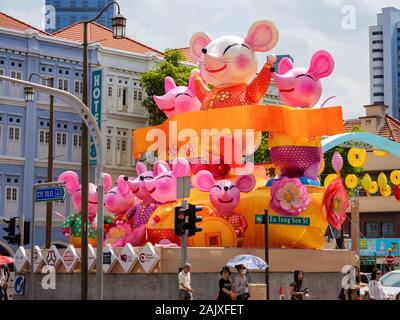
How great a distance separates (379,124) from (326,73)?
134 ft

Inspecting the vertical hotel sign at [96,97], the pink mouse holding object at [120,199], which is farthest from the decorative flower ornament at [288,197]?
the vertical hotel sign at [96,97]

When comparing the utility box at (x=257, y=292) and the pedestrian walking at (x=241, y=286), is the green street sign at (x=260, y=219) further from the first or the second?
the pedestrian walking at (x=241, y=286)

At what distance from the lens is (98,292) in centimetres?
2388

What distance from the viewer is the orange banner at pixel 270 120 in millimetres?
31047

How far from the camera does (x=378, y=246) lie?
210ft

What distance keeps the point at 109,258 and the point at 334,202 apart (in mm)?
7764

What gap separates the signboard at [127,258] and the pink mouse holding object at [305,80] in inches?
293

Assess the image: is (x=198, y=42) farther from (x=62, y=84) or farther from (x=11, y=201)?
(x=62, y=84)

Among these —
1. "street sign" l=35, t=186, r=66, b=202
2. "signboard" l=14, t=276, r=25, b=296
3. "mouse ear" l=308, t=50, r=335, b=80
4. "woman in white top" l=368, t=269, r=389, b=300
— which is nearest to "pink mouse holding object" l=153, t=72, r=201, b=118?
"mouse ear" l=308, t=50, r=335, b=80

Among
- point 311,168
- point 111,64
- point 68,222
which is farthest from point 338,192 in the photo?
point 111,64

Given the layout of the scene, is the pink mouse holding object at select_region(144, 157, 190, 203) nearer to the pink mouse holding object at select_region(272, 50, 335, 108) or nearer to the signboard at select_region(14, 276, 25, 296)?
the pink mouse holding object at select_region(272, 50, 335, 108)

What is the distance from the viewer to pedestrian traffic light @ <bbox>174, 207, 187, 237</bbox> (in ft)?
77.8

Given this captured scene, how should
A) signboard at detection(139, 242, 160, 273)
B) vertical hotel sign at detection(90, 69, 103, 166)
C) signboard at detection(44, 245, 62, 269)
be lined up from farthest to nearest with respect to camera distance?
1. vertical hotel sign at detection(90, 69, 103, 166)
2. signboard at detection(44, 245, 62, 269)
3. signboard at detection(139, 242, 160, 273)
